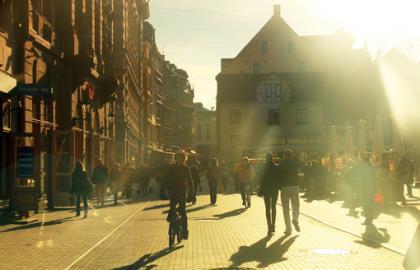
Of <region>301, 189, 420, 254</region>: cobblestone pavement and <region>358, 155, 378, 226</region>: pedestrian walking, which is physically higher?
<region>358, 155, 378, 226</region>: pedestrian walking

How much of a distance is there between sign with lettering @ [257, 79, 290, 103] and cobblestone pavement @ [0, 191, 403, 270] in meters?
59.7

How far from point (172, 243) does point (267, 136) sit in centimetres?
6538

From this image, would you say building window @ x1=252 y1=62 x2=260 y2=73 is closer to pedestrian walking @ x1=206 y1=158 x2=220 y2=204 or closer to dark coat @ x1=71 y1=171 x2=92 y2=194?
pedestrian walking @ x1=206 y1=158 x2=220 y2=204

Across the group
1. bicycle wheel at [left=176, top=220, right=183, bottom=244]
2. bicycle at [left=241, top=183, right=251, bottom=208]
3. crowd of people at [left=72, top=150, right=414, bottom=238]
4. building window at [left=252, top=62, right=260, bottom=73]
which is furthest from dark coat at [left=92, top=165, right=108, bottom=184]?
building window at [left=252, top=62, right=260, bottom=73]

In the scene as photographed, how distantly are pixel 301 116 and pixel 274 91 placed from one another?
3.83 m

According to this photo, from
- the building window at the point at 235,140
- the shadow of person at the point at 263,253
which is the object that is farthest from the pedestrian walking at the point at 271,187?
the building window at the point at 235,140

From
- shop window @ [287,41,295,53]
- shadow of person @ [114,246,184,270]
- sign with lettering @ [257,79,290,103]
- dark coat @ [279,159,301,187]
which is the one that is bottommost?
shadow of person @ [114,246,184,270]

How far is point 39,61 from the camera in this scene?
25750 mm

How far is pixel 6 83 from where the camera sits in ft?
66.4

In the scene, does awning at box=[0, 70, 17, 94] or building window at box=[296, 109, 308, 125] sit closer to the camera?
awning at box=[0, 70, 17, 94]

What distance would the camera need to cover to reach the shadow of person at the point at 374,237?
13539 millimetres

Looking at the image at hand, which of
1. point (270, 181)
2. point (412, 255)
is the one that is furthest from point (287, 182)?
point (412, 255)

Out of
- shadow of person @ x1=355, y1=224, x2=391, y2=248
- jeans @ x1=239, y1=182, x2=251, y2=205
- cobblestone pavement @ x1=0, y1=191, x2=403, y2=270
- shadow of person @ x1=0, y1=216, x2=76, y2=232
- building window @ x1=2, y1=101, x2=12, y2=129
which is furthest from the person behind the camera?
jeans @ x1=239, y1=182, x2=251, y2=205

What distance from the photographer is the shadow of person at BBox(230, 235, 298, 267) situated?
11.3 metres
